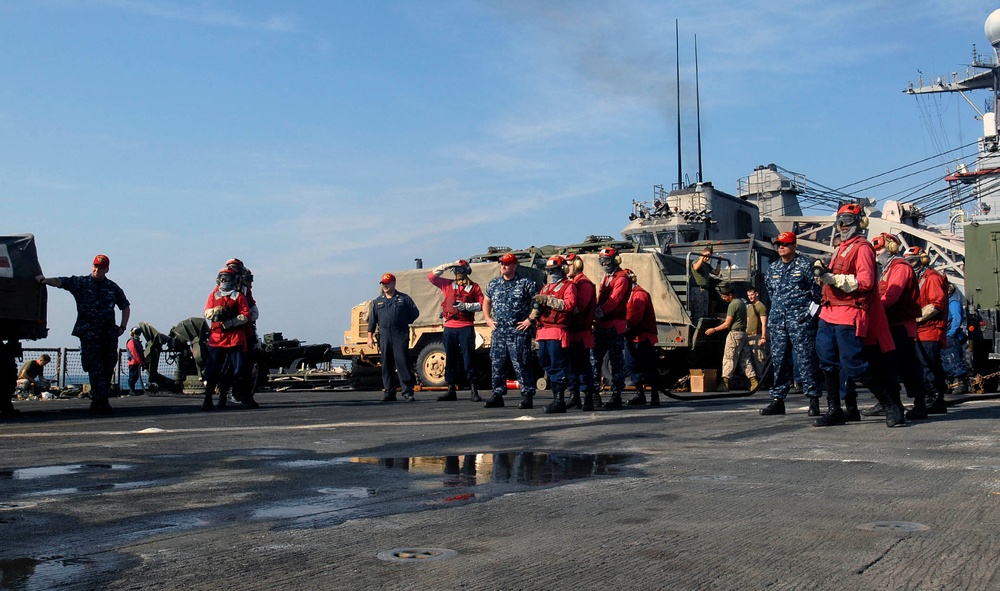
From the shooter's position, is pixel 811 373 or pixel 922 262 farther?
pixel 922 262

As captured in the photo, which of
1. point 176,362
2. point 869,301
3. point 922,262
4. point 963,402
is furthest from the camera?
point 176,362

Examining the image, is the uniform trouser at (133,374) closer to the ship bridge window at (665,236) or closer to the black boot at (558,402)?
the ship bridge window at (665,236)

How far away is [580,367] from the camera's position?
11.5m

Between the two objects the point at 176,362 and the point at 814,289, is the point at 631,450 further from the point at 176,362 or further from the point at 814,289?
the point at 176,362

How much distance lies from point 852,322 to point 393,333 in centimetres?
825

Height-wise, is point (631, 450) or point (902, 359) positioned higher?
point (902, 359)

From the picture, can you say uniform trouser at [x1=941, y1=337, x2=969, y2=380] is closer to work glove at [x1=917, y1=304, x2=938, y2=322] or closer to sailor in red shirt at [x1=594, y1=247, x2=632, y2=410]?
work glove at [x1=917, y1=304, x2=938, y2=322]

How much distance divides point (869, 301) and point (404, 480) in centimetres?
458

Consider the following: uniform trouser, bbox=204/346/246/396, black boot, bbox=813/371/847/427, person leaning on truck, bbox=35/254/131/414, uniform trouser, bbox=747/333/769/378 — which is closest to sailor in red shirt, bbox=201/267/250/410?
uniform trouser, bbox=204/346/246/396

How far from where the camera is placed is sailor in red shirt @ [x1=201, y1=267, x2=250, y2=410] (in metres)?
12.9

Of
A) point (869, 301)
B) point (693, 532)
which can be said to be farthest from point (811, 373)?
point (693, 532)

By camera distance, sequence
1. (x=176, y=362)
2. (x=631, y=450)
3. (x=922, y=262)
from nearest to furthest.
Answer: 1. (x=631, y=450)
2. (x=922, y=262)
3. (x=176, y=362)

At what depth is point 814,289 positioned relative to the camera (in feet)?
32.4

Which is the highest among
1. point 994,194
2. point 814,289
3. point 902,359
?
point 994,194
